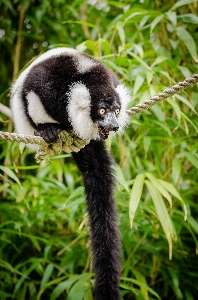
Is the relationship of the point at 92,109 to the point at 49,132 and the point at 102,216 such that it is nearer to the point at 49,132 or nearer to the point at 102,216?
the point at 49,132

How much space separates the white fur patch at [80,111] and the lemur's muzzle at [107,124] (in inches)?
2.2

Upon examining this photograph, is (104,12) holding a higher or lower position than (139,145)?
higher

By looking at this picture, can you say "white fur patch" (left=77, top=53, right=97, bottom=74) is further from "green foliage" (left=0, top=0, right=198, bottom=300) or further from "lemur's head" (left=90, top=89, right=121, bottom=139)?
"green foliage" (left=0, top=0, right=198, bottom=300)

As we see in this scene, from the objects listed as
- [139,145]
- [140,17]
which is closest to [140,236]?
[139,145]

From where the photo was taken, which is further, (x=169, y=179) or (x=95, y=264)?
(x=169, y=179)

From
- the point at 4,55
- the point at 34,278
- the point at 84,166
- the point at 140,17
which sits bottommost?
the point at 34,278

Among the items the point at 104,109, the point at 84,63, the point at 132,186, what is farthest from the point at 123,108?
the point at 132,186

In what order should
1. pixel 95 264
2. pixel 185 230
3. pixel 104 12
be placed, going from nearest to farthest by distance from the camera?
pixel 95 264, pixel 185 230, pixel 104 12

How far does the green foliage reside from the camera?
226 cm

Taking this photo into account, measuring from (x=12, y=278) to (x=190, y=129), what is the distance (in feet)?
4.43

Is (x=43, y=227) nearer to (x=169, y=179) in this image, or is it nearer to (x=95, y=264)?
(x=169, y=179)

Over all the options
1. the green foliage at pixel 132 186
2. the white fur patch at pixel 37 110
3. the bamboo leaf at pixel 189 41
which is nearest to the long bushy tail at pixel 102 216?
the green foliage at pixel 132 186

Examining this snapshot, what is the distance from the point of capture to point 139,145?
102 inches

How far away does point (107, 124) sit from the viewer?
1768mm
